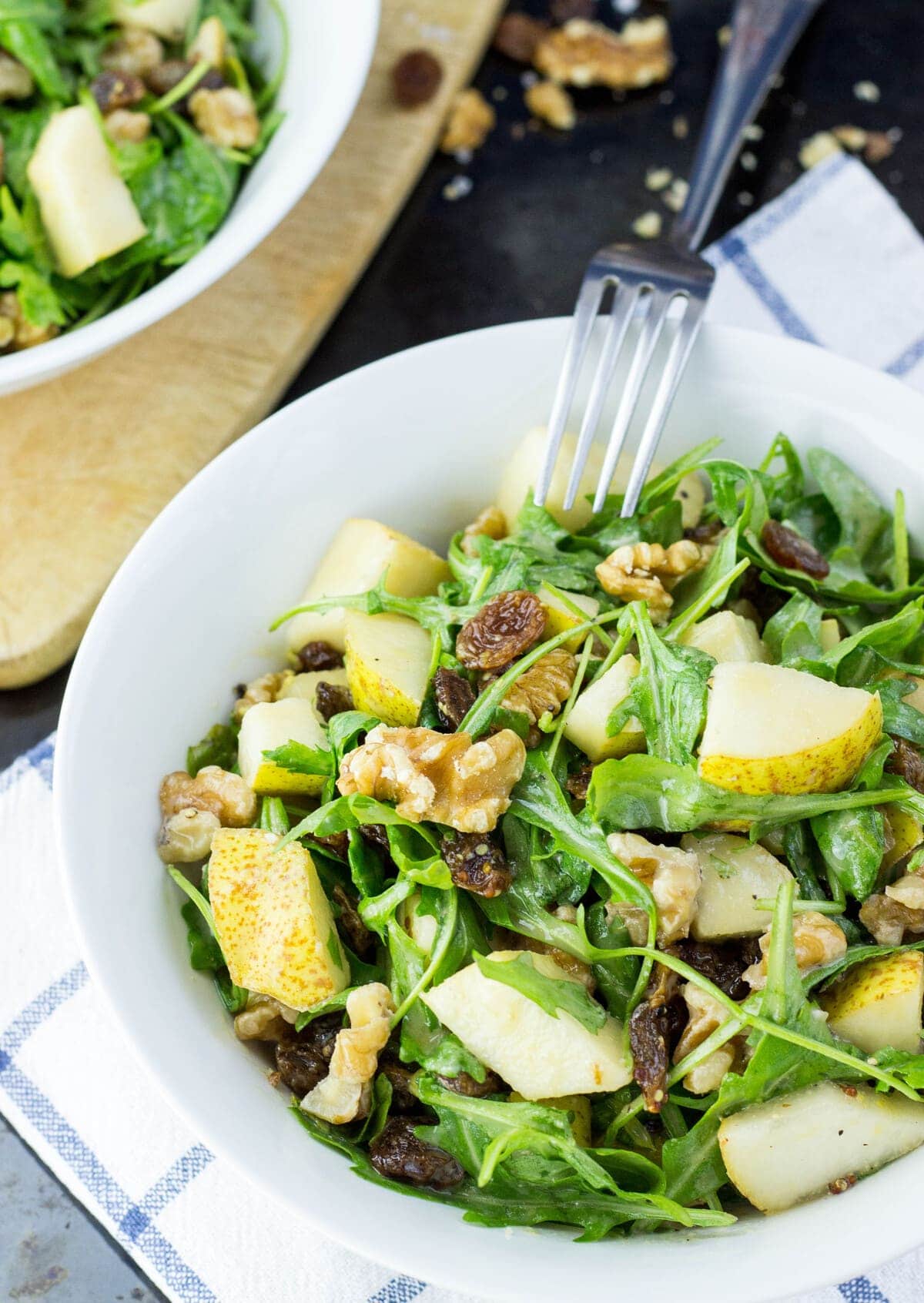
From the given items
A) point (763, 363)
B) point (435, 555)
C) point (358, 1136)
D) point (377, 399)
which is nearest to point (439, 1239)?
point (358, 1136)

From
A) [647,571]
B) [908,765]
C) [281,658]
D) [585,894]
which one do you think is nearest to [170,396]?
[281,658]

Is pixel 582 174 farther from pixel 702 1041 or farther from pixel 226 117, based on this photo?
pixel 702 1041

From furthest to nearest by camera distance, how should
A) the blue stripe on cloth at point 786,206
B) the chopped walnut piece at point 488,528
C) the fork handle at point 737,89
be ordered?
the blue stripe on cloth at point 786,206 < the fork handle at point 737,89 < the chopped walnut piece at point 488,528

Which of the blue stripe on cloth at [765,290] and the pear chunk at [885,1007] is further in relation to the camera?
the blue stripe on cloth at [765,290]

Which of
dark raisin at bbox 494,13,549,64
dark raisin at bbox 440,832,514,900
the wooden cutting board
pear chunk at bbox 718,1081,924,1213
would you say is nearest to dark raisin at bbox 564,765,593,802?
dark raisin at bbox 440,832,514,900

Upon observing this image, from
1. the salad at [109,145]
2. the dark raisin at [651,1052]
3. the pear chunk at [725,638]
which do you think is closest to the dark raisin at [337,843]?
the dark raisin at [651,1052]

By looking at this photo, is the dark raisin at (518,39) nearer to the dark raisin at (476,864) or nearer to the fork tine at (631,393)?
the fork tine at (631,393)
